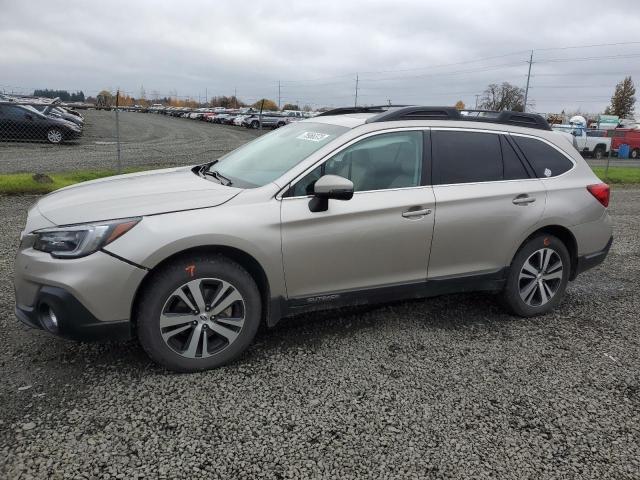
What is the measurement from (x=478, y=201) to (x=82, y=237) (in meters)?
2.83

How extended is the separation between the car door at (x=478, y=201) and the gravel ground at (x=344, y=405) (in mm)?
607

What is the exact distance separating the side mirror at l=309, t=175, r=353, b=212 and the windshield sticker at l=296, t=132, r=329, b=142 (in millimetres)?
567

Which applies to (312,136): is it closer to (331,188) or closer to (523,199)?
(331,188)

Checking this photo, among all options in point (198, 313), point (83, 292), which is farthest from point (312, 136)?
point (83, 292)

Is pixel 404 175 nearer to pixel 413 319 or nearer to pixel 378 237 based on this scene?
pixel 378 237

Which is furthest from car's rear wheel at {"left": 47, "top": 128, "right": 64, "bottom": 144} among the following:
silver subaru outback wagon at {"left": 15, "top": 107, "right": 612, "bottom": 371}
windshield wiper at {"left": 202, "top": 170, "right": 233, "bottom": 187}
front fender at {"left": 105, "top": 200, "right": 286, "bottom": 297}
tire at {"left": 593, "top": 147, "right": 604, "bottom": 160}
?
tire at {"left": 593, "top": 147, "right": 604, "bottom": 160}

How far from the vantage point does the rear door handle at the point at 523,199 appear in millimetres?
4230

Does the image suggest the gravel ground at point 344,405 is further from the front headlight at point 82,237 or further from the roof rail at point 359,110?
the roof rail at point 359,110

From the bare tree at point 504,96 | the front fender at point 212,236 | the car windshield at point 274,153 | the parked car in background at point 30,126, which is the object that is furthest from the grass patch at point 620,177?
the bare tree at point 504,96

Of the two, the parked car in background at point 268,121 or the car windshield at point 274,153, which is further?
the parked car in background at point 268,121

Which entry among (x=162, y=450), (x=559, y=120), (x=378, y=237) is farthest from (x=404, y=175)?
(x=559, y=120)

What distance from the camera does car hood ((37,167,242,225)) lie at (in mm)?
3174

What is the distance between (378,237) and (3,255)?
14.1 ft

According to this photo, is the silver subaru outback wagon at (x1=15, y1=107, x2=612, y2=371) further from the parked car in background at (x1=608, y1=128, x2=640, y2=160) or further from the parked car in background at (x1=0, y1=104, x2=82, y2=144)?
the parked car in background at (x1=608, y1=128, x2=640, y2=160)
